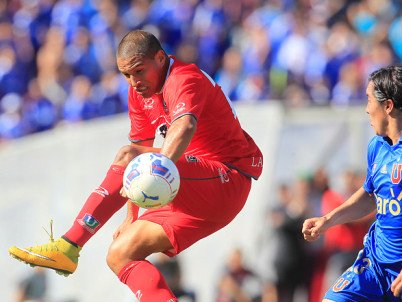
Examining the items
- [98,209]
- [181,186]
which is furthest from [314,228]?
[98,209]

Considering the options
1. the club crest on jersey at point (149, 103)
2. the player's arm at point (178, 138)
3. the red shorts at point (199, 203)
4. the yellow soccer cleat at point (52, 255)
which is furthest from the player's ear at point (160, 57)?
the yellow soccer cleat at point (52, 255)

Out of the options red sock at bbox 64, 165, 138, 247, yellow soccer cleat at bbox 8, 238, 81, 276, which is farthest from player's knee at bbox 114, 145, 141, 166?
yellow soccer cleat at bbox 8, 238, 81, 276

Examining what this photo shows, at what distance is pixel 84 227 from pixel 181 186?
802 mm

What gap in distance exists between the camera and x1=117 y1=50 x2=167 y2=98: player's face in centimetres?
778

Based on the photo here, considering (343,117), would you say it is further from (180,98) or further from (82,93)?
(180,98)

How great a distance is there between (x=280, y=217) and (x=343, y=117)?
1867 mm

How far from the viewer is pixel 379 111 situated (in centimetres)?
722

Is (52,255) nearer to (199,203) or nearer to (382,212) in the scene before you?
(199,203)

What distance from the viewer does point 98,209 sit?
26.1 ft

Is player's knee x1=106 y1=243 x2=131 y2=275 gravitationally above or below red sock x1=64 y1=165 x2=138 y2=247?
below

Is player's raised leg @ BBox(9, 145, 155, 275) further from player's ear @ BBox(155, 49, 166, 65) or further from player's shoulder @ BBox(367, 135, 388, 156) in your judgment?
player's shoulder @ BBox(367, 135, 388, 156)

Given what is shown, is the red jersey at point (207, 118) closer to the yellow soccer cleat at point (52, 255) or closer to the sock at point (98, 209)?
the sock at point (98, 209)

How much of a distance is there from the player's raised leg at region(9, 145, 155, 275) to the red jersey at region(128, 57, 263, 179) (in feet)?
1.63

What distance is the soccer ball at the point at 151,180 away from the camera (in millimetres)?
7066
